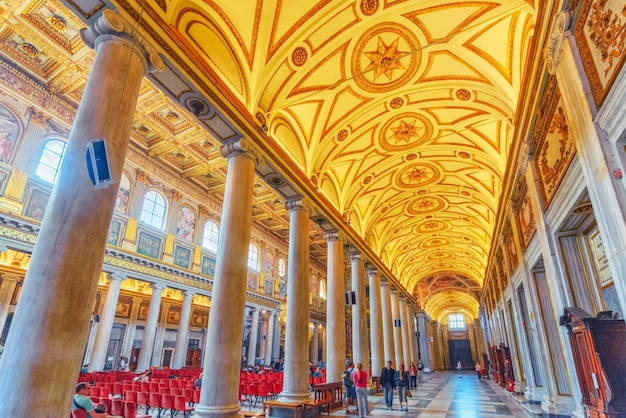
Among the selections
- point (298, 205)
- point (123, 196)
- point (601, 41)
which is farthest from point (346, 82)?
point (123, 196)

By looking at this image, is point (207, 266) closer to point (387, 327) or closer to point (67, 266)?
point (387, 327)

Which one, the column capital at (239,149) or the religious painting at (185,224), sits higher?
the religious painting at (185,224)

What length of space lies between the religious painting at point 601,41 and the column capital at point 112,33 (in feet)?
18.5

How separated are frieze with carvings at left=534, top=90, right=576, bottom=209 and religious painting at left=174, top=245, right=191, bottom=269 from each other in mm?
15408

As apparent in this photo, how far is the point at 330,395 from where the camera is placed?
8.80 meters

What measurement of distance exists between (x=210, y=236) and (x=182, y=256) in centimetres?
253

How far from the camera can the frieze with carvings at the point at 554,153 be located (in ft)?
17.2

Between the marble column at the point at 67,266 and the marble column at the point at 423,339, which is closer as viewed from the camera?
the marble column at the point at 67,266

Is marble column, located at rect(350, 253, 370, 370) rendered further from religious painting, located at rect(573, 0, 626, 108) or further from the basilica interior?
religious painting, located at rect(573, 0, 626, 108)

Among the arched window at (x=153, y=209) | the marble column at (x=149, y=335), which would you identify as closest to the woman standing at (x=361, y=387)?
the marble column at (x=149, y=335)

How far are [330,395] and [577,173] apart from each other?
7.45m

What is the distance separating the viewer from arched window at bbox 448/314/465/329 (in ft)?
146

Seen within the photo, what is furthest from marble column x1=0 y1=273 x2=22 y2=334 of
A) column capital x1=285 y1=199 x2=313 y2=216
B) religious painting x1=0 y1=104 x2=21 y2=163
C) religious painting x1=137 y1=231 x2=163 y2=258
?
column capital x1=285 y1=199 x2=313 y2=216

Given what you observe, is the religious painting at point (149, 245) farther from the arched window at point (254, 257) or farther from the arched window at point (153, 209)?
the arched window at point (254, 257)
